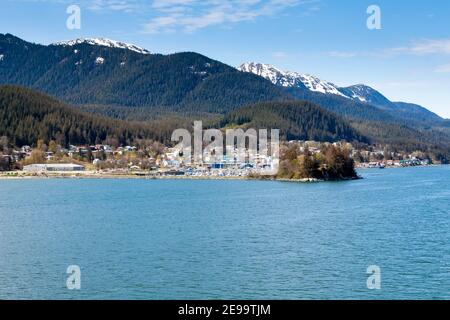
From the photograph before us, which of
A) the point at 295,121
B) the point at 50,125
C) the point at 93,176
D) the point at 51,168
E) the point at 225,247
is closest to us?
the point at 225,247

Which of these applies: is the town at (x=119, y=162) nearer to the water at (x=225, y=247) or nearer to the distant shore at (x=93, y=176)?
the distant shore at (x=93, y=176)

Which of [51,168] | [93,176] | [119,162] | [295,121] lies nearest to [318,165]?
[93,176]

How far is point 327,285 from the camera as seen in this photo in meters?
19.0

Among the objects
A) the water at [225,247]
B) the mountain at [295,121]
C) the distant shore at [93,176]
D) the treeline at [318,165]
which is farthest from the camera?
the mountain at [295,121]

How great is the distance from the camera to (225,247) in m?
25.9

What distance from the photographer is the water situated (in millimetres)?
18600

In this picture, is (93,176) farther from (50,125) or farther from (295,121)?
(295,121)

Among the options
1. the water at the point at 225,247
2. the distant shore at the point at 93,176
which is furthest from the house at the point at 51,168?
the water at the point at 225,247

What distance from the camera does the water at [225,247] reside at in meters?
18.6

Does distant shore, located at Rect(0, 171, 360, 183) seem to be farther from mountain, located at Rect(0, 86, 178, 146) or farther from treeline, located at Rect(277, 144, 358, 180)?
mountain, located at Rect(0, 86, 178, 146)

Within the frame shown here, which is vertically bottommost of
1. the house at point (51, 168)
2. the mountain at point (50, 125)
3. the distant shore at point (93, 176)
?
the distant shore at point (93, 176)

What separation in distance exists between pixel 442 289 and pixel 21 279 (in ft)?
41.1

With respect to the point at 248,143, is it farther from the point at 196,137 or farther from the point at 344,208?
the point at 344,208
